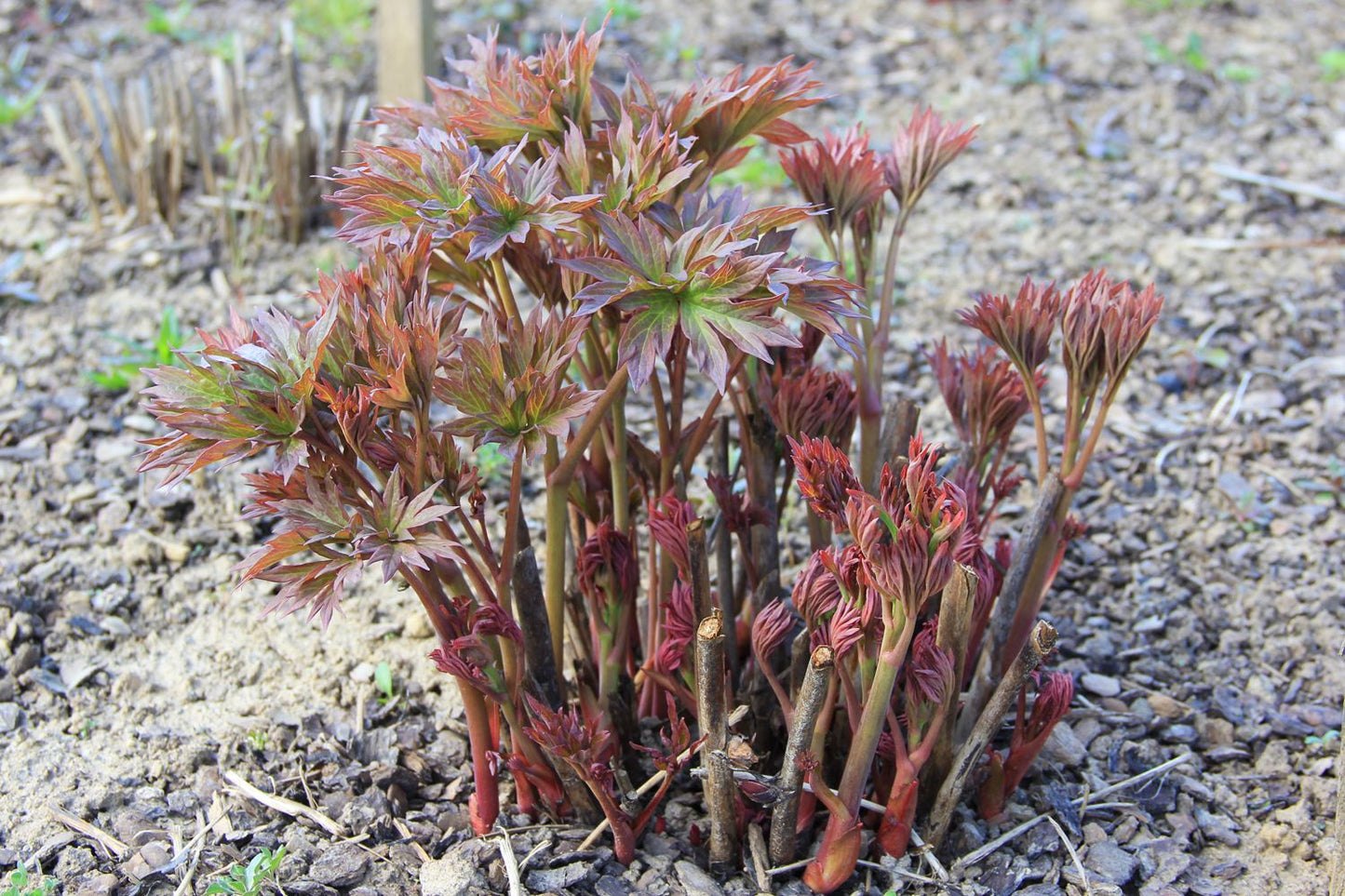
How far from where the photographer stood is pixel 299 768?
230cm

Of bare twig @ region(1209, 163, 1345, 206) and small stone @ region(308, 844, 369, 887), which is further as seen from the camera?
bare twig @ region(1209, 163, 1345, 206)

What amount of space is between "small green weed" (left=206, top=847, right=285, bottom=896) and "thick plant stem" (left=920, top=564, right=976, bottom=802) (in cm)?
112

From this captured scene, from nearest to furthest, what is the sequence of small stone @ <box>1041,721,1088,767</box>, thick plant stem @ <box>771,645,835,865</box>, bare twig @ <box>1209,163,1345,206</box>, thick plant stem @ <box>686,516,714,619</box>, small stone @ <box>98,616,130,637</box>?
thick plant stem @ <box>771,645,835,865</box> < thick plant stem @ <box>686,516,714,619</box> < small stone @ <box>1041,721,1088,767</box> < small stone @ <box>98,616,130,637</box> < bare twig @ <box>1209,163,1345,206</box>

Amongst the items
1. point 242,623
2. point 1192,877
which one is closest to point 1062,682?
point 1192,877

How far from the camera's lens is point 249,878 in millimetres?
1897

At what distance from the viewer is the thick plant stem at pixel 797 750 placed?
1756mm

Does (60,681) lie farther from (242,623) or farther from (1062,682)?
(1062,682)

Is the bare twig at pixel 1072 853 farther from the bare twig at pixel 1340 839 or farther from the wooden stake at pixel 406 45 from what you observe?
the wooden stake at pixel 406 45

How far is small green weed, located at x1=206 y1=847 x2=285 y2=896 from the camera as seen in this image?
74.7 inches

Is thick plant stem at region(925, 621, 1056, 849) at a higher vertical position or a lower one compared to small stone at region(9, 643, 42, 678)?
higher

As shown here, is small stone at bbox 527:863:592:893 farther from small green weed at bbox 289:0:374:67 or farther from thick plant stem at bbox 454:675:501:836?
small green weed at bbox 289:0:374:67

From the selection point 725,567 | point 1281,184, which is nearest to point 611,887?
point 725,567

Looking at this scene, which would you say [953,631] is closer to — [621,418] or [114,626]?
[621,418]

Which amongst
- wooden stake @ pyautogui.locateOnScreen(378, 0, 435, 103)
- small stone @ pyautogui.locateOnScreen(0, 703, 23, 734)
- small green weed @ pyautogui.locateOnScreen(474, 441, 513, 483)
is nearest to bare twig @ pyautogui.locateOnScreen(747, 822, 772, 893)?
small green weed @ pyautogui.locateOnScreen(474, 441, 513, 483)
